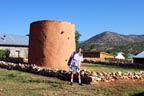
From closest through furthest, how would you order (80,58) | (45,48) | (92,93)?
(92,93) → (80,58) → (45,48)

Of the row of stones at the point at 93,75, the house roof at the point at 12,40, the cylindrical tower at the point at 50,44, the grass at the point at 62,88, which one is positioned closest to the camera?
the grass at the point at 62,88

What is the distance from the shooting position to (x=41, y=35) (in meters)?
23.7

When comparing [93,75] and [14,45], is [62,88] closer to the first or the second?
[93,75]

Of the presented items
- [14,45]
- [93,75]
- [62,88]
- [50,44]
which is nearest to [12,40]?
[14,45]

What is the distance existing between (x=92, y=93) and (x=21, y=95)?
279 centimetres

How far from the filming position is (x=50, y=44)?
23.5 m

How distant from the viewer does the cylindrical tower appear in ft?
76.8

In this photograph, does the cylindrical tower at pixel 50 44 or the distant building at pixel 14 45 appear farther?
the distant building at pixel 14 45

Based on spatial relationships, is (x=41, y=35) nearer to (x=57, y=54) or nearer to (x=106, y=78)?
(x=57, y=54)

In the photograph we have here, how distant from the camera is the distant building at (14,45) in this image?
178 ft

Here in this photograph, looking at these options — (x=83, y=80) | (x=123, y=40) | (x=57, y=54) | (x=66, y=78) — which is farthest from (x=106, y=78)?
(x=123, y=40)

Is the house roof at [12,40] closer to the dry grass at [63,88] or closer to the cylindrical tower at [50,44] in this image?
the cylindrical tower at [50,44]

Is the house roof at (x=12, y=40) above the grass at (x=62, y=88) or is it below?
above

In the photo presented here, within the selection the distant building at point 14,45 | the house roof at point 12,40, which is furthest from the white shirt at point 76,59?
the house roof at point 12,40
